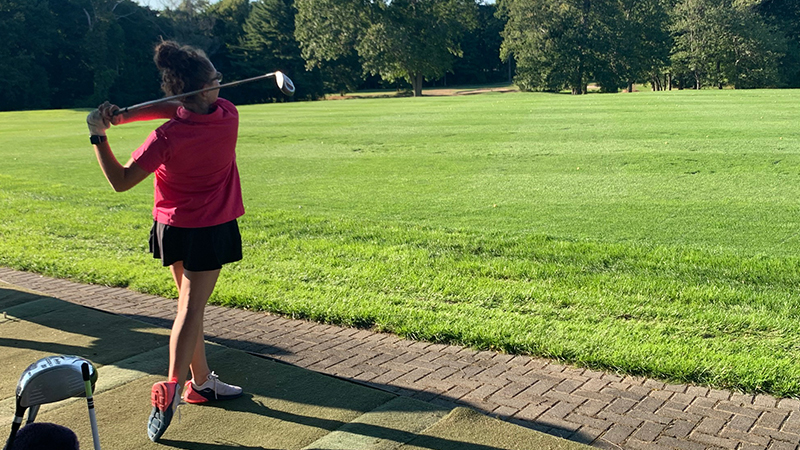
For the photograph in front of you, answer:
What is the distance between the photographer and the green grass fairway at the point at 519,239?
5023 mm

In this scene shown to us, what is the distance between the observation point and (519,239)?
26.6 ft

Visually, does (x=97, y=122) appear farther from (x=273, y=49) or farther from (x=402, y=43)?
(x=273, y=49)

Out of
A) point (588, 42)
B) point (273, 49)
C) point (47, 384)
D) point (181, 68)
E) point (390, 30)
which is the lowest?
point (47, 384)

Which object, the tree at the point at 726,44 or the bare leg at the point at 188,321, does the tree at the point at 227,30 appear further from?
the bare leg at the point at 188,321

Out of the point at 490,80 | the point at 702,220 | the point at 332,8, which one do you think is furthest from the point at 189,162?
the point at 490,80

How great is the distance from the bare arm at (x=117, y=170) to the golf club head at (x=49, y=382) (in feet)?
4.11

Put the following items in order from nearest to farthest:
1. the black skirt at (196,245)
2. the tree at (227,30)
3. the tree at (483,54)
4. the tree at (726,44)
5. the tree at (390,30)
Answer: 1. the black skirt at (196,245)
2. the tree at (726,44)
3. the tree at (390,30)
4. the tree at (227,30)
5. the tree at (483,54)

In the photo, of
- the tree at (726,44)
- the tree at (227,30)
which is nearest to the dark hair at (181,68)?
the tree at (726,44)

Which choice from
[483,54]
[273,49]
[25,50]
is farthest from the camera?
[483,54]

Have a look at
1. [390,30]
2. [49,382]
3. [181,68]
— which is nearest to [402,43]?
[390,30]

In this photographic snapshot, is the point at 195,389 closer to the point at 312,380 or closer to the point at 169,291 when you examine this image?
the point at 312,380

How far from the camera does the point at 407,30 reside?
61188 mm

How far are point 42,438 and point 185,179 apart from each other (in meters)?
1.43

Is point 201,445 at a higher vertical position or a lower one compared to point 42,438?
lower
